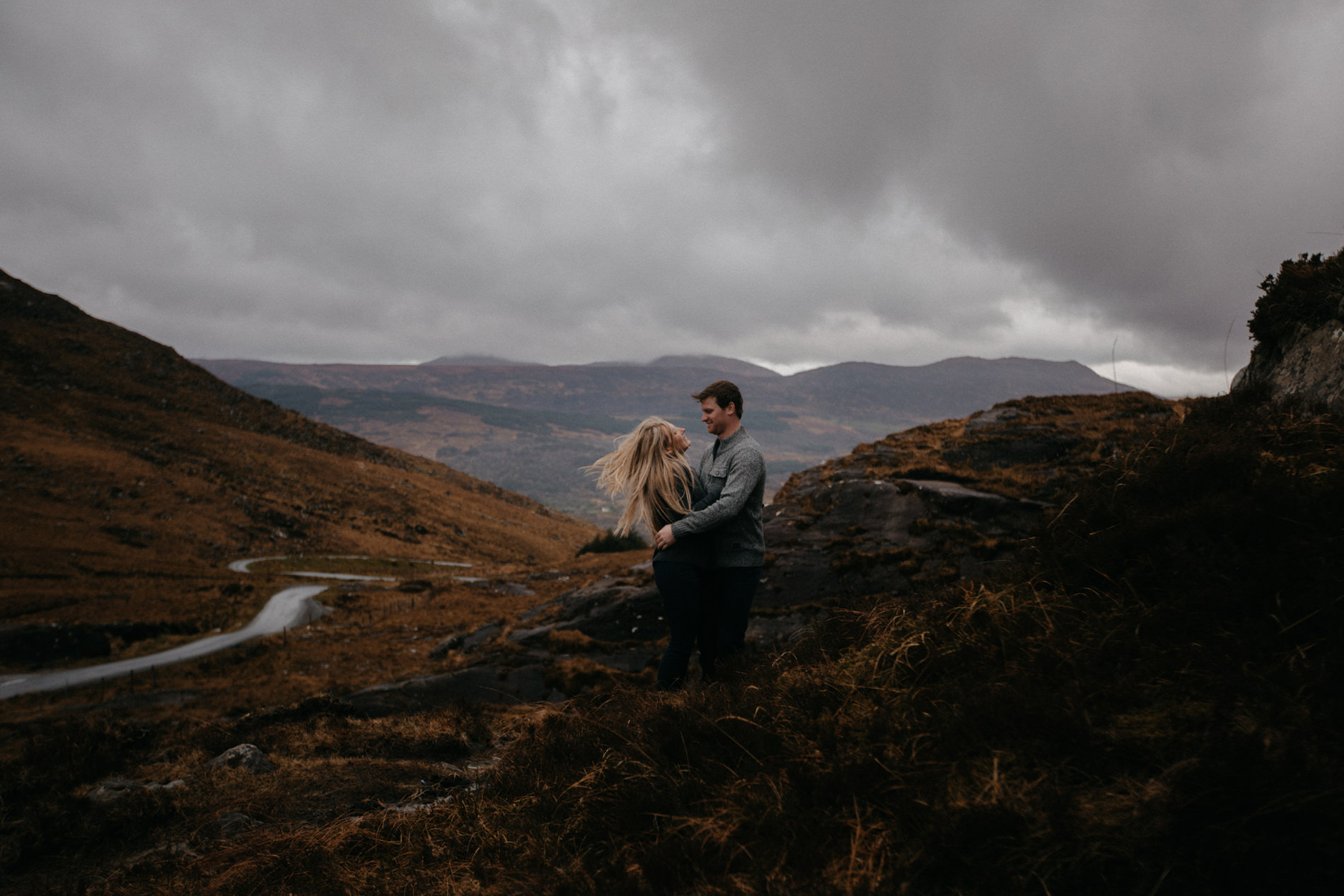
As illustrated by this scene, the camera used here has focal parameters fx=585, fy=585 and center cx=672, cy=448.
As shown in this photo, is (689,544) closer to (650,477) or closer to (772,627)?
(650,477)

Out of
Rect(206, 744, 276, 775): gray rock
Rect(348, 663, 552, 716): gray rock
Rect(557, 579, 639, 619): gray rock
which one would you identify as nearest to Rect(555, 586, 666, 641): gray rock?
Rect(557, 579, 639, 619): gray rock

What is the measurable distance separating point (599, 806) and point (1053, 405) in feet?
55.0

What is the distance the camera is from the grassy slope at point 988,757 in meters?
2.16

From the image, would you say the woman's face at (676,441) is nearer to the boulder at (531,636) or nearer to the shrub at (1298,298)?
the shrub at (1298,298)

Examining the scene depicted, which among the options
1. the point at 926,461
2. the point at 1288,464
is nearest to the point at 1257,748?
the point at 1288,464

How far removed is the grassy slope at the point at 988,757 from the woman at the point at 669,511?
0.77 meters

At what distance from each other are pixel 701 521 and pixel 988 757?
2.82 metres

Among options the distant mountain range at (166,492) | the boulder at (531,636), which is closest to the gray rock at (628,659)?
the boulder at (531,636)

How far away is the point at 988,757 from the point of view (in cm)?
267

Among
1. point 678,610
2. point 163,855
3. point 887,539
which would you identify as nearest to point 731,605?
point 678,610

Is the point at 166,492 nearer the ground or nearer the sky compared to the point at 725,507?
nearer the ground

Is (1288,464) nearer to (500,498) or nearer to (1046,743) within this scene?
(1046,743)

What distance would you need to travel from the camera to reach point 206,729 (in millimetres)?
9312

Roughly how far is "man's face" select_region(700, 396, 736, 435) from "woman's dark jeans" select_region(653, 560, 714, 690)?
1.41m
